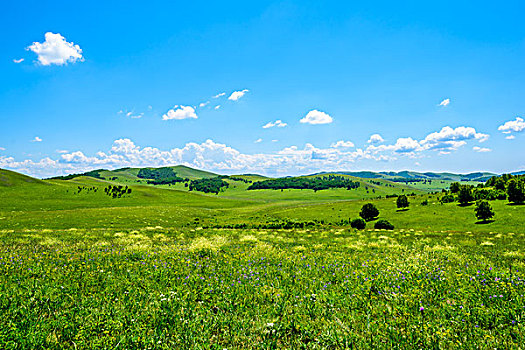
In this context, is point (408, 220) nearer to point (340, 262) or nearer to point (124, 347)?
point (340, 262)

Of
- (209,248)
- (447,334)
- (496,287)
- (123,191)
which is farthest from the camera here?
(123,191)

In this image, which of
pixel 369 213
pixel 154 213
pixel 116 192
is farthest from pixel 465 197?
pixel 116 192

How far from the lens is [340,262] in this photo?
1080 centimetres

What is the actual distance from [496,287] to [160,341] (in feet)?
29.5

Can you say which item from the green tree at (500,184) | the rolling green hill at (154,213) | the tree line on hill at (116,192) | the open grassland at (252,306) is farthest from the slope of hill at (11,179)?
the green tree at (500,184)

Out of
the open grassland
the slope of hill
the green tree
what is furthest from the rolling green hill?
the open grassland

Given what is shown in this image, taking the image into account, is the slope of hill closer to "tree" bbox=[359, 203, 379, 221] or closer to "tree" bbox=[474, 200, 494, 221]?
"tree" bbox=[359, 203, 379, 221]

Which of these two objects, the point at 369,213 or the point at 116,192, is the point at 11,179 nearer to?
the point at 116,192

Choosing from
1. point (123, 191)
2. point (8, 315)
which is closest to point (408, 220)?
point (8, 315)

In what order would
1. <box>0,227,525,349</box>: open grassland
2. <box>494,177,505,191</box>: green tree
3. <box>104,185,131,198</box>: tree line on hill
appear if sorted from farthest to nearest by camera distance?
<box>104,185,131,198</box>: tree line on hill < <box>494,177,505,191</box>: green tree < <box>0,227,525,349</box>: open grassland

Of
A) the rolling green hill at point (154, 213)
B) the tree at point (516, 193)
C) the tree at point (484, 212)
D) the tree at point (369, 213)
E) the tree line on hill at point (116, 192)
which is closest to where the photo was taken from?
the rolling green hill at point (154, 213)

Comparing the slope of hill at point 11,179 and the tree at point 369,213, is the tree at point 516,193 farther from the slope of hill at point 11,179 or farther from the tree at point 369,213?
the slope of hill at point 11,179

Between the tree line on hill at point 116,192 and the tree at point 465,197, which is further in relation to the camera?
the tree line on hill at point 116,192

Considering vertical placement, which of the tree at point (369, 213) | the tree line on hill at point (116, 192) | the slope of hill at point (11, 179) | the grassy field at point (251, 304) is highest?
the slope of hill at point (11, 179)
